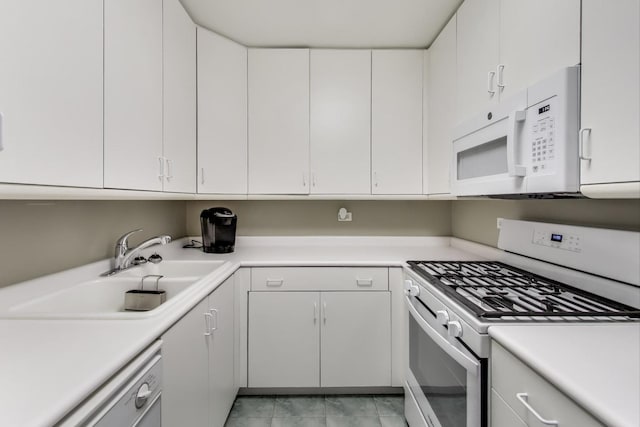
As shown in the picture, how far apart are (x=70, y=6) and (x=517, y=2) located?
1.57 metres

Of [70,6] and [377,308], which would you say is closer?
[70,6]

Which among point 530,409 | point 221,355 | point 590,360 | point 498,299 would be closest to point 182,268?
point 221,355

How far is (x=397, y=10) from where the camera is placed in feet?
6.17

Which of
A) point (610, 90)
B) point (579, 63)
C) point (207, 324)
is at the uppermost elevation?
point (579, 63)

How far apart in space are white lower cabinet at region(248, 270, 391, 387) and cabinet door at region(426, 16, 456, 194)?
87cm

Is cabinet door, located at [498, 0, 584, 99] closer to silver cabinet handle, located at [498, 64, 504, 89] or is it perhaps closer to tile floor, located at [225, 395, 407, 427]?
silver cabinet handle, located at [498, 64, 504, 89]

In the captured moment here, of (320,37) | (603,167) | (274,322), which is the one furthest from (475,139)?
(274,322)

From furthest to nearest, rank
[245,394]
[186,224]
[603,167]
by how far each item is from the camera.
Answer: [186,224], [245,394], [603,167]

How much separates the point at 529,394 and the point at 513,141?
821 millimetres

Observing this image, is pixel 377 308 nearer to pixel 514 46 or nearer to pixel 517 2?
pixel 514 46

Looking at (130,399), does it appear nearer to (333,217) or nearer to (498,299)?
(498,299)

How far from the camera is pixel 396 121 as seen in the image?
230 cm

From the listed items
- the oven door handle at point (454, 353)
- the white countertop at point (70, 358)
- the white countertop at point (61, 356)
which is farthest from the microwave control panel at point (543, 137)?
the white countertop at point (61, 356)

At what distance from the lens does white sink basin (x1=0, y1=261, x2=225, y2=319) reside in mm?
1052
